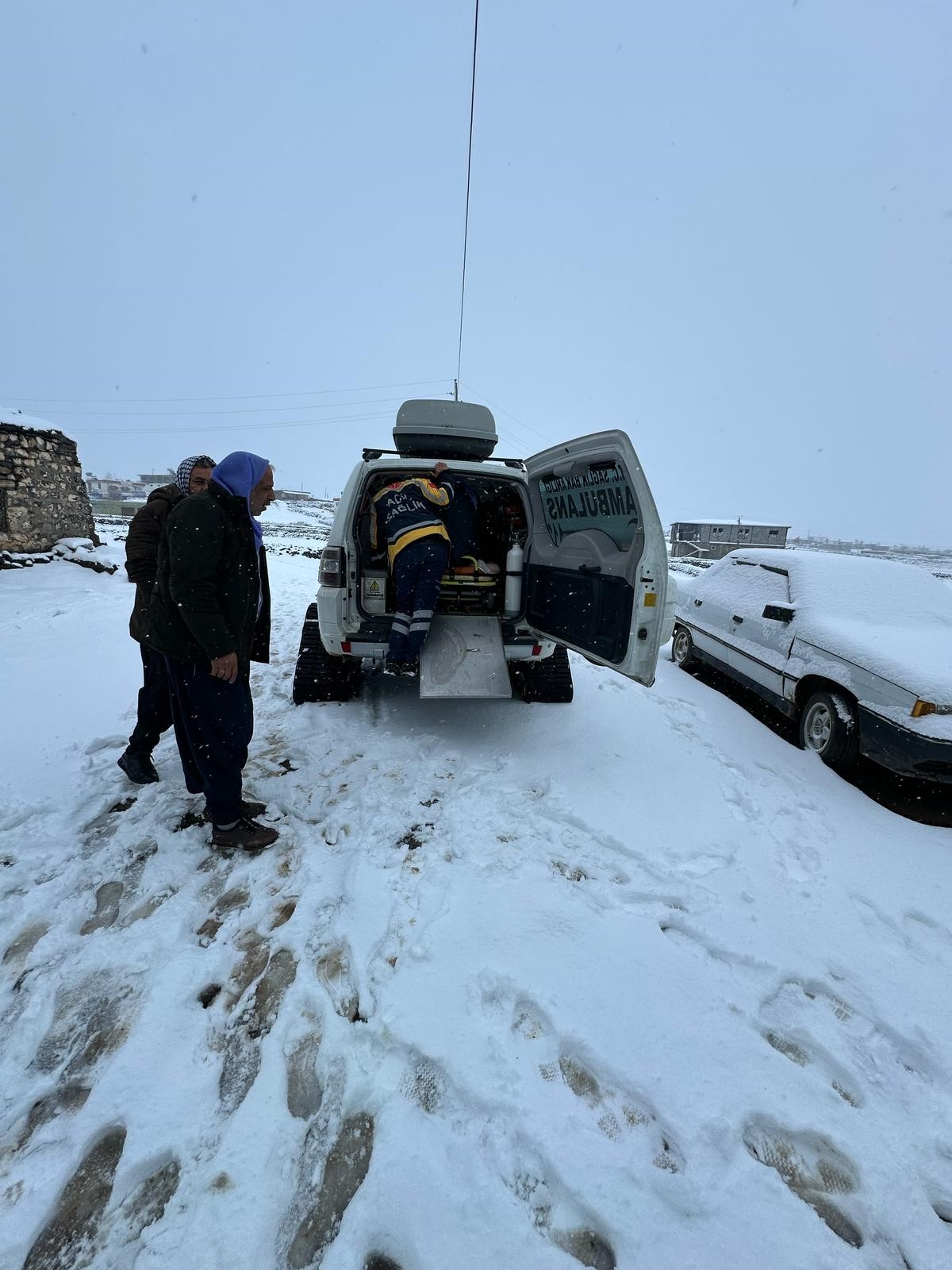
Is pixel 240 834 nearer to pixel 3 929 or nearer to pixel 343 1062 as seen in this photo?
pixel 3 929

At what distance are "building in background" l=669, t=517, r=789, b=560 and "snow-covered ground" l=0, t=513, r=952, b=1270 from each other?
29.6 metres

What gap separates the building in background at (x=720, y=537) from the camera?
31.7 metres

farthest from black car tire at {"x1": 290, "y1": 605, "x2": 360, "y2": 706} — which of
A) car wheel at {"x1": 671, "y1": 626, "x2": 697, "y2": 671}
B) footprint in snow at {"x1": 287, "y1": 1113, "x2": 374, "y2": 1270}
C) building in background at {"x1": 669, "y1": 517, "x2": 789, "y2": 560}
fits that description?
building in background at {"x1": 669, "y1": 517, "x2": 789, "y2": 560}

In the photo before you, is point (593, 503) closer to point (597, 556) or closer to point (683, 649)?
point (597, 556)

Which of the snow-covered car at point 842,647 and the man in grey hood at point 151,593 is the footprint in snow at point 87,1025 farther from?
the snow-covered car at point 842,647

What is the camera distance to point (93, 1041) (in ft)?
5.02

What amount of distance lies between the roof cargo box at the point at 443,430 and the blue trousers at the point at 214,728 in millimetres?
3932

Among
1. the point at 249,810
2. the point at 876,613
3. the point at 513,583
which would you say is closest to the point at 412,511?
the point at 513,583

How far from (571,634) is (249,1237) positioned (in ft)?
9.92

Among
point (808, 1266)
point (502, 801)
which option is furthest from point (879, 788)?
point (808, 1266)

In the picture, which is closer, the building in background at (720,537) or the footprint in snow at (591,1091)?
the footprint in snow at (591,1091)

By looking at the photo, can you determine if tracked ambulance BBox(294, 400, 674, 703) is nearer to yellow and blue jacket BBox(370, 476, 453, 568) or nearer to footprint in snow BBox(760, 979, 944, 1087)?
yellow and blue jacket BBox(370, 476, 453, 568)

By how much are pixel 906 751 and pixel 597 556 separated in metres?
2.24

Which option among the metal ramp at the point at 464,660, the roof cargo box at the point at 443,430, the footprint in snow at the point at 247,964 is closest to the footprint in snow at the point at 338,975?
the footprint in snow at the point at 247,964
